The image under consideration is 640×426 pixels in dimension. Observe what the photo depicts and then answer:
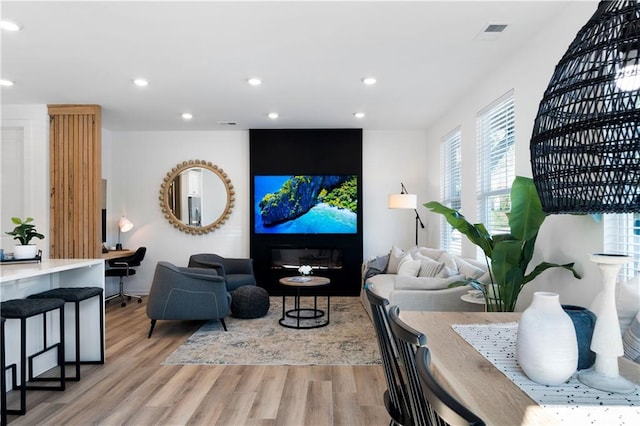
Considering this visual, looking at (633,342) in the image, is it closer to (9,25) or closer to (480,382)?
(480,382)

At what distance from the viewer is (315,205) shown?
6.75m

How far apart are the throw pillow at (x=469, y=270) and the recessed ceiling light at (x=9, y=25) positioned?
4146mm

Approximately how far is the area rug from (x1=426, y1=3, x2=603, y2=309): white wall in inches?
62.3

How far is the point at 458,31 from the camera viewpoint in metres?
3.18

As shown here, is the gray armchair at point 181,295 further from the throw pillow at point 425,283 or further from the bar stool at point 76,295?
the throw pillow at point 425,283

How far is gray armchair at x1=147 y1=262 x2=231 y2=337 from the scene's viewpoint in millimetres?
4445

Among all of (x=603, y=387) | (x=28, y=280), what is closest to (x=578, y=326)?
(x=603, y=387)

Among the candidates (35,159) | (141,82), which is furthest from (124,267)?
(141,82)

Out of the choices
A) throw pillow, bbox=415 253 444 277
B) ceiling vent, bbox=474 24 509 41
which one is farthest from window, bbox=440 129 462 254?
ceiling vent, bbox=474 24 509 41

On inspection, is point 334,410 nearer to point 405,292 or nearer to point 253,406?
point 253,406

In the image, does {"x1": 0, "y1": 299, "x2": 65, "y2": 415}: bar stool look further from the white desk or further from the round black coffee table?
the round black coffee table

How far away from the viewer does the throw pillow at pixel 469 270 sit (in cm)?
374

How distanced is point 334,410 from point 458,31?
2882 mm

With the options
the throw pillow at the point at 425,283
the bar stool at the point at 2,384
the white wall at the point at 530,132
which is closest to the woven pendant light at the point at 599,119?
the white wall at the point at 530,132
